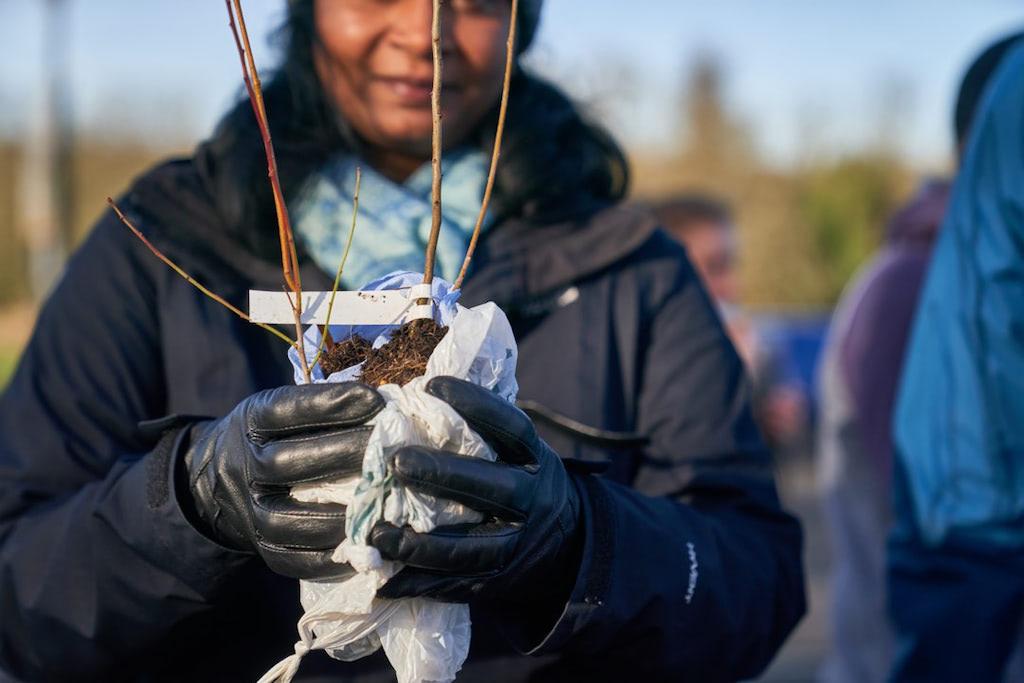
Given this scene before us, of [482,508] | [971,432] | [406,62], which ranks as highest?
[406,62]

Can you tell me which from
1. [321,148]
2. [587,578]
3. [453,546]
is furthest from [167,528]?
[321,148]

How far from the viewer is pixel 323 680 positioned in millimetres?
1669

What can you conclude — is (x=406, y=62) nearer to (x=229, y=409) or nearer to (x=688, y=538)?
(x=229, y=409)

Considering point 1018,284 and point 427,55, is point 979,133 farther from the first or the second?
point 427,55

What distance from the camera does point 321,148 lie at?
200cm

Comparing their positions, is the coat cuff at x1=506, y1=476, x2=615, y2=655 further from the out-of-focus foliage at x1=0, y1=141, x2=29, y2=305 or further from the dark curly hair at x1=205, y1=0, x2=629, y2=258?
the out-of-focus foliage at x1=0, y1=141, x2=29, y2=305

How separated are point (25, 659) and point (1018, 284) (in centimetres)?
199

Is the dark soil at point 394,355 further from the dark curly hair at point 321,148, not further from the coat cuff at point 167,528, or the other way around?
the dark curly hair at point 321,148

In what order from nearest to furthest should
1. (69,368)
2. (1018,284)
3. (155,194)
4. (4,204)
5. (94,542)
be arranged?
(94,542), (69,368), (155,194), (1018,284), (4,204)

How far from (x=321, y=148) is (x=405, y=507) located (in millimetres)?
929

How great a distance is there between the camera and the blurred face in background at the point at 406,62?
182cm

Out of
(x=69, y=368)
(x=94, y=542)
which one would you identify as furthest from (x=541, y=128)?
(x=94, y=542)

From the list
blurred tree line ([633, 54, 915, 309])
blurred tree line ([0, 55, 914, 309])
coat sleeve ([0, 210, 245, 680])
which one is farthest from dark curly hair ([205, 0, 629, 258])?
blurred tree line ([633, 54, 915, 309])

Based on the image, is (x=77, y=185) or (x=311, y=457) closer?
(x=311, y=457)
